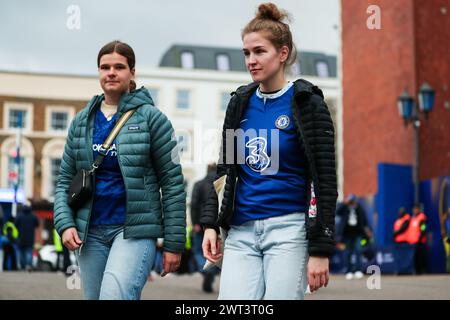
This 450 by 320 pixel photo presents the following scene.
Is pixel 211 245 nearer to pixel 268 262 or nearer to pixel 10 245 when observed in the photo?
pixel 268 262

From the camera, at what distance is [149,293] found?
12203mm

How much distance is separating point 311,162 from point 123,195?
3.35 feet

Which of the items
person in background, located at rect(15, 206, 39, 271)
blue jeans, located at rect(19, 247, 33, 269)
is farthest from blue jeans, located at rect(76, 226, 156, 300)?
blue jeans, located at rect(19, 247, 33, 269)

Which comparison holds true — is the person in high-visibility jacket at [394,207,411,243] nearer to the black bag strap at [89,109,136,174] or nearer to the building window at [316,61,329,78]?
the black bag strap at [89,109,136,174]

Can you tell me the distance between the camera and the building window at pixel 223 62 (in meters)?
61.6

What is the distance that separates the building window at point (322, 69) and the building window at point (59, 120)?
2309 cm

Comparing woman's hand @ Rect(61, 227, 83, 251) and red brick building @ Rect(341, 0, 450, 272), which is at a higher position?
red brick building @ Rect(341, 0, 450, 272)

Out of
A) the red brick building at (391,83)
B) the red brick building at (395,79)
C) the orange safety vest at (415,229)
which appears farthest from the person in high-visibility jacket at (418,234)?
the red brick building at (395,79)

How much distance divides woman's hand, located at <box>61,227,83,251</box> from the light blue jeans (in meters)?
0.82

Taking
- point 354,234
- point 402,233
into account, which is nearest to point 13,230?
point 354,234

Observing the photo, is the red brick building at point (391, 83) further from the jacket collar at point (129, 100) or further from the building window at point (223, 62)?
the building window at point (223, 62)

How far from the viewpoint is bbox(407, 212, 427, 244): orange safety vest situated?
1894 centimetres
